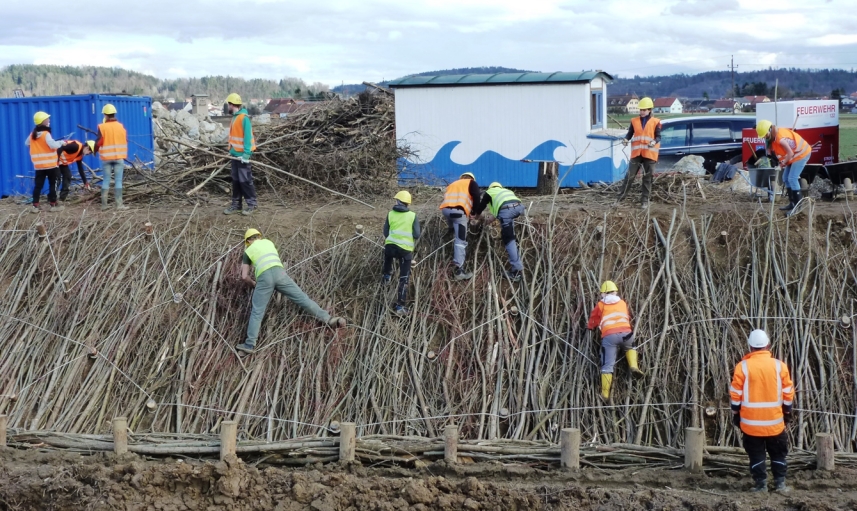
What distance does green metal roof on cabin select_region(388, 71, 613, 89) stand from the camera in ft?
52.9

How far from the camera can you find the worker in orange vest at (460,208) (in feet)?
35.6

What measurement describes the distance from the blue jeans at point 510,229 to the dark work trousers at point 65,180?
753 centimetres

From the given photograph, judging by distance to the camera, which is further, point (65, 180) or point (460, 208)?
point (65, 180)

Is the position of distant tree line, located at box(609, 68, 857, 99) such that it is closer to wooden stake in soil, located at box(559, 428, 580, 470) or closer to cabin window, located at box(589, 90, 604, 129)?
cabin window, located at box(589, 90, 604, 129)

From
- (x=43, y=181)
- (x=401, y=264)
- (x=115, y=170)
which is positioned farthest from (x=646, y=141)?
(x=43, y=181)

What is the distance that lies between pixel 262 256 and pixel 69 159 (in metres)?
5.50

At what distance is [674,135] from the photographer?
19156 mm

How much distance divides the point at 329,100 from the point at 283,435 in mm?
8915

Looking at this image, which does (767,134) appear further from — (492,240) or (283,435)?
(283,435)

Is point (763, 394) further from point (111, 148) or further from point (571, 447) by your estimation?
point (111, 148)

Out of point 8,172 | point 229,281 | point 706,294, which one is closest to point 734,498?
point 706,294

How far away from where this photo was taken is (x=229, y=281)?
11.4 metres

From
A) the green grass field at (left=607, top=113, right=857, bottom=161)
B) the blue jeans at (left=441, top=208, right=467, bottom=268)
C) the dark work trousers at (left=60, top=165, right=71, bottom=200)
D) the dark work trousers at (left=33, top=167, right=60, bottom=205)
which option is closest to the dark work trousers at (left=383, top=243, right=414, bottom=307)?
the blue jeans at (left=441, top=208, right=467, bottom=268)

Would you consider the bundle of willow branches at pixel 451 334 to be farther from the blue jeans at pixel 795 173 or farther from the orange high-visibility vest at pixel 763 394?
the orange high-visibility vest at pixel 763 394
